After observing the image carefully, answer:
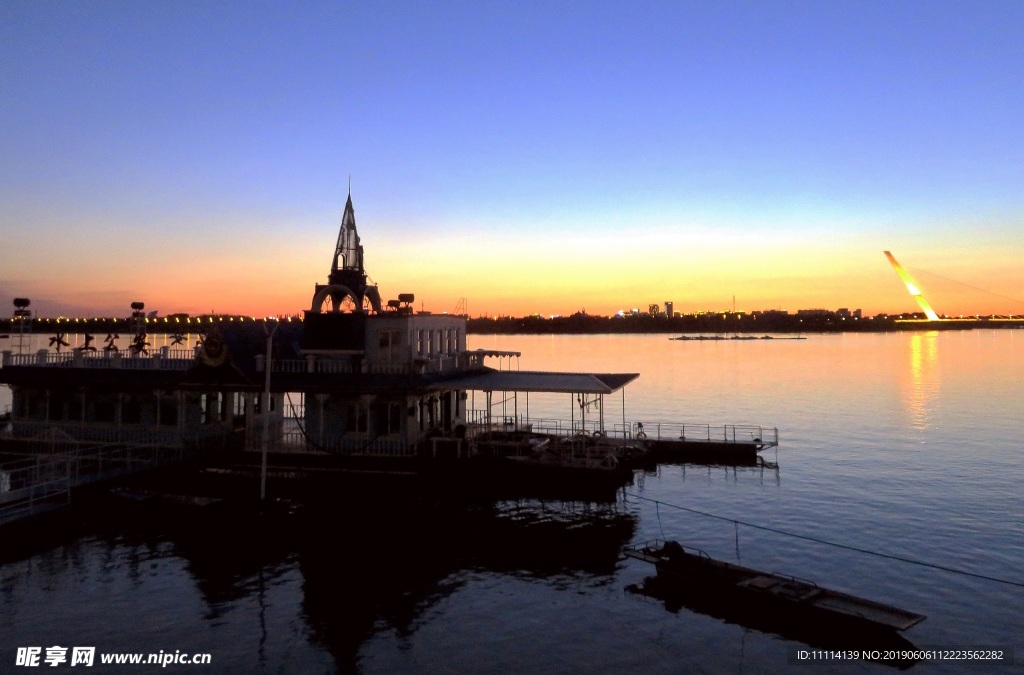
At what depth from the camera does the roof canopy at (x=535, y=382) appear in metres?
37.2

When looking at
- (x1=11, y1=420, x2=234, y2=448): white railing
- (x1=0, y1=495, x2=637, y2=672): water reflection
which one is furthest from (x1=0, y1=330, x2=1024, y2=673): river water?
(x1=11, y1=420, x2=234, y2=448): white railing

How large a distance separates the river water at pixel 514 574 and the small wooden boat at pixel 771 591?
90 centimetres

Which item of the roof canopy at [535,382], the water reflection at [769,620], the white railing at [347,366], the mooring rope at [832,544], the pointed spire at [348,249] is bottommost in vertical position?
the mooring rope at [832,544]

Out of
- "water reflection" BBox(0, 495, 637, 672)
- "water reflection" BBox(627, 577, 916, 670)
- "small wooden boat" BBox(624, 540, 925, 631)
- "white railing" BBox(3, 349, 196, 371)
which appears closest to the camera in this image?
"water reflection" BBox(627, 577, 916, 670)

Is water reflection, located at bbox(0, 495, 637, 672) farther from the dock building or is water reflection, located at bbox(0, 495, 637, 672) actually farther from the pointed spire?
the pointed spire

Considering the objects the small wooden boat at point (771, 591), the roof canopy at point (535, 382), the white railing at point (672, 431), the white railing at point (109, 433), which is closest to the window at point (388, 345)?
the roof canopy at point (535, 382)

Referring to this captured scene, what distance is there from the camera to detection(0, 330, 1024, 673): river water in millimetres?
20766

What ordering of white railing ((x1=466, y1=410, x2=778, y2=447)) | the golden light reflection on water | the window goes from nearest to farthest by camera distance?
the window
white railing ((x1=466, y1=410, x2=778, y2=447))
the golden light reflection on water

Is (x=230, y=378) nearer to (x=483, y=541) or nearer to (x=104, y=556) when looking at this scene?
(x=104, y=556)

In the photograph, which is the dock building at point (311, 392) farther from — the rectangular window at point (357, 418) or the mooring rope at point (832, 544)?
the mooring rope at point (832, 544)

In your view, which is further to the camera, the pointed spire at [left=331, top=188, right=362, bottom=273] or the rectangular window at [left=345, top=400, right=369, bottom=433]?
the pointed spire at [left=331, top=188, right=362, bottom=273]

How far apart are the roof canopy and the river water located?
19.3ft

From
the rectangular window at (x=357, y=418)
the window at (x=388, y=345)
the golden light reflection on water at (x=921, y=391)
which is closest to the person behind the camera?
the rectangular window at (x=357, y=418)

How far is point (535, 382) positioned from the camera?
39.3 meters
